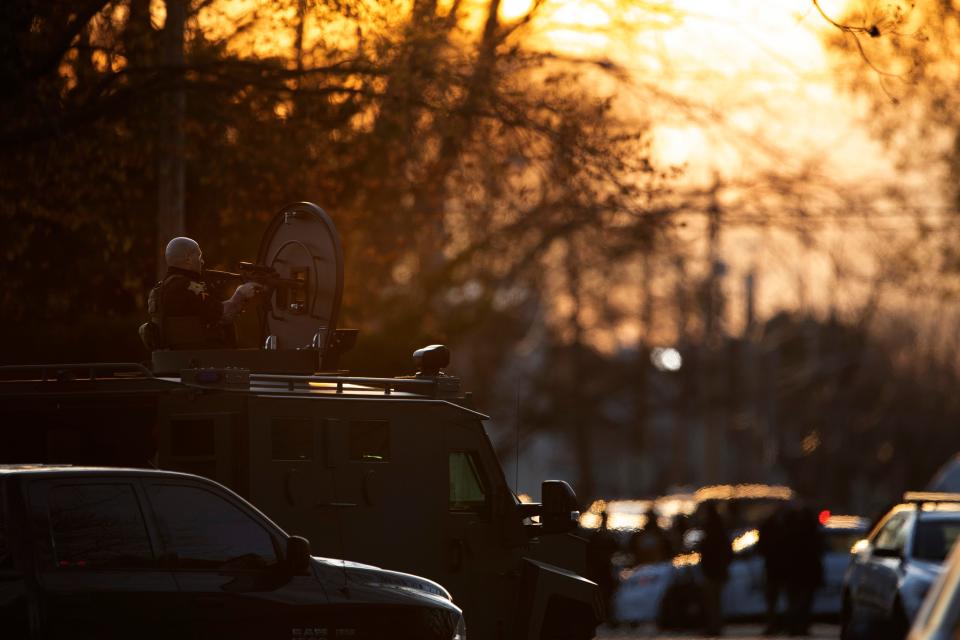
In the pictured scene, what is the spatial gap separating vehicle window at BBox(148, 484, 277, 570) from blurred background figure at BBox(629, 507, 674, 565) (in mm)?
22830

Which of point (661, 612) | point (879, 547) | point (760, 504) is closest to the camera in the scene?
point (879, 547)

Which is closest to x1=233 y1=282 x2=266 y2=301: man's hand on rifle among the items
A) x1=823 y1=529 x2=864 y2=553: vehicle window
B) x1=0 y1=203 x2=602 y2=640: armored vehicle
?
x1=0 y1=203 x2=602 y2=640: armored vehicle

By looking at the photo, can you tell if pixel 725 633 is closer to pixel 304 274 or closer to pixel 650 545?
pixel 650 545

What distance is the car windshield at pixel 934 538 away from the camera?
60.3ft

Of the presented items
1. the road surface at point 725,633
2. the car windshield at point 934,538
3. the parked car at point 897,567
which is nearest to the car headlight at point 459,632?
the parked car at point 897,567

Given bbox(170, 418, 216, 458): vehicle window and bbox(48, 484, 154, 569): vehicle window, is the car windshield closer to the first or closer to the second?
bbox(170, 418, 216, 458): vehicle window

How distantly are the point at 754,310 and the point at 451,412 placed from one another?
64.3 metres

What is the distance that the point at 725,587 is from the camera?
29.4m

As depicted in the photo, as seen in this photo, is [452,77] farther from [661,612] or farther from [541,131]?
[661,612]

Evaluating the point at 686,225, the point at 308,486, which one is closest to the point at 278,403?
the point at 308,486

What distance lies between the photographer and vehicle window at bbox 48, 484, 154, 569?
9000 millimetres

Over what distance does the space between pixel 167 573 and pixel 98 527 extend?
0.40 m

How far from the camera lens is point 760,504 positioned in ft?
116

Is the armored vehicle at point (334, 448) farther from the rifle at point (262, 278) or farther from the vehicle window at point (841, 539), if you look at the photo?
the vehicle window at point (841, 539)
